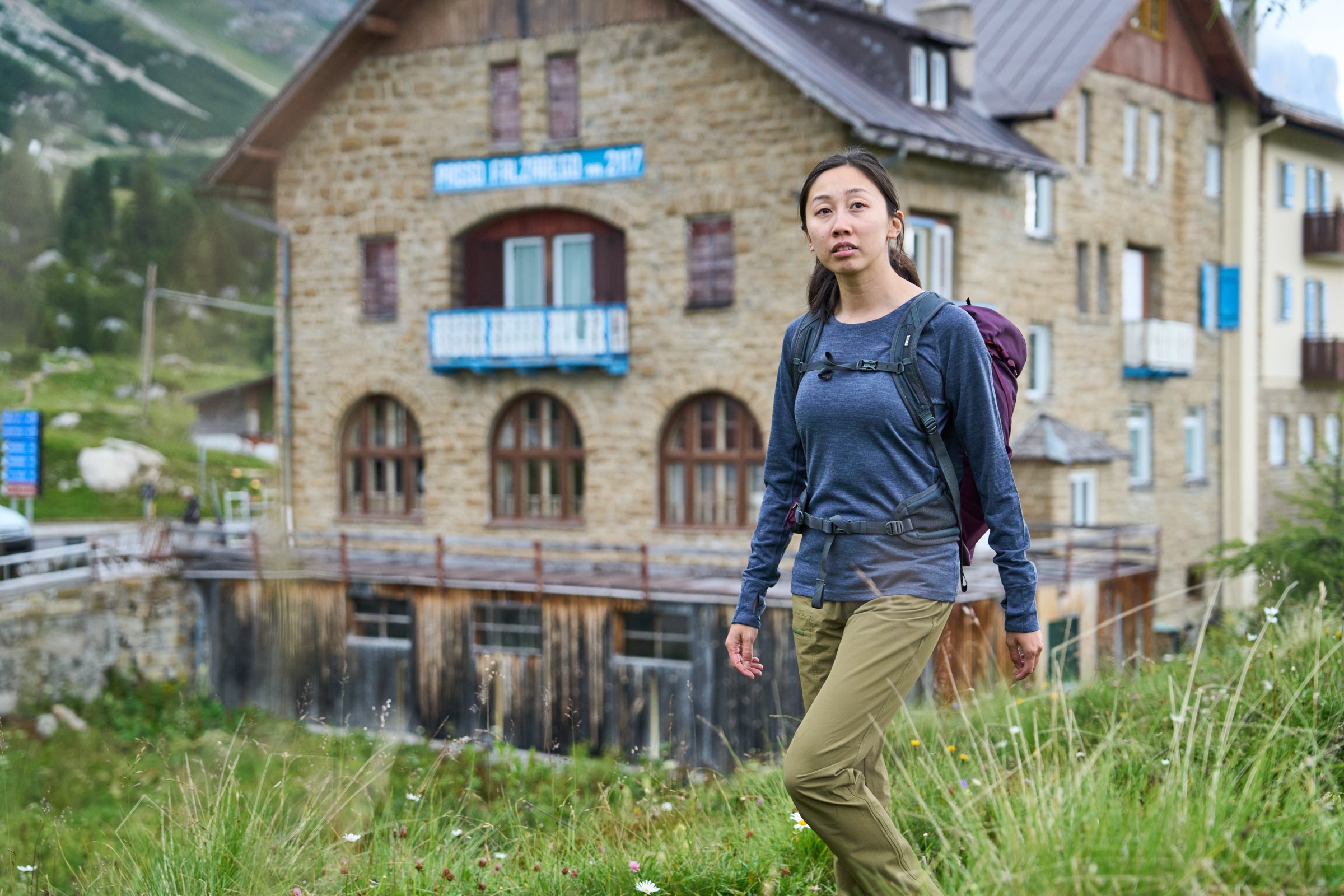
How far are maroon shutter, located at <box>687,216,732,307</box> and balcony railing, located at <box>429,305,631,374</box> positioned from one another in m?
1.16

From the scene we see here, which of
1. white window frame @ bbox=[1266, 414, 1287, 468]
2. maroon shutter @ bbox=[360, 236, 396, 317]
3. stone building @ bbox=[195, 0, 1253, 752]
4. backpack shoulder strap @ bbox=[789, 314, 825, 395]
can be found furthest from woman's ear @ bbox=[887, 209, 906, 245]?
white window frame @ bbox=[1266, 414, 1287, 468]

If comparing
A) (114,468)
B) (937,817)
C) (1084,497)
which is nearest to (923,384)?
(937,817)

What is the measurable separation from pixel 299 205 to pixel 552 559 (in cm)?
757

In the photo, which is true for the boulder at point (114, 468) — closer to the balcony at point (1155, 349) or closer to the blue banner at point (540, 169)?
the blue banner at point (540, 169)

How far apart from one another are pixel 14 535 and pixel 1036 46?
17.6 m

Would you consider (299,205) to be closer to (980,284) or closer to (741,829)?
(980,284)

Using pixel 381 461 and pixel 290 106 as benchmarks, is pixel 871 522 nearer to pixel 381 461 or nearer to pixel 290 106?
pixel 381 461

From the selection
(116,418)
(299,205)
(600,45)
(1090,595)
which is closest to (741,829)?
(1090,595)

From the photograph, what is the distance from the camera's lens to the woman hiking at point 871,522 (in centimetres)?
388

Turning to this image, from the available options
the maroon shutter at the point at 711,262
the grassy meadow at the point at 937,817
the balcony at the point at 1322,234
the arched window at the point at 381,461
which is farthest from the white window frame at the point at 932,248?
the grassy meadow at the point at 937,817

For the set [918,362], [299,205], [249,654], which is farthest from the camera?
[299,205]

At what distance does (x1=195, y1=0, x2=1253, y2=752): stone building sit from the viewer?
20.7 metres

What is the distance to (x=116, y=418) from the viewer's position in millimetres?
54844

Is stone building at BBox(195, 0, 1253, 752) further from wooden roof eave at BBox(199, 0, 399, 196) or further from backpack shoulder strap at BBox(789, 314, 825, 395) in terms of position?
backpack shoulder strap at BBox(789, 314, 825, 395)
